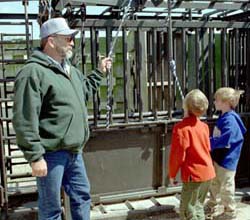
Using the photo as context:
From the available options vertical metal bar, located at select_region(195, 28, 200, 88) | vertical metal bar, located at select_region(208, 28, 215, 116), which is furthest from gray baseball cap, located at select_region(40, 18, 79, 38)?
vertical metal bar, located at select_region(208, 28, 215, 116)

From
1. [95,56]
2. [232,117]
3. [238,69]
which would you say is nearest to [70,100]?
[95,56]

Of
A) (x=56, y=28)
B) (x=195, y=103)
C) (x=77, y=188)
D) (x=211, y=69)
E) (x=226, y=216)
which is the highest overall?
(x=56, y=28)

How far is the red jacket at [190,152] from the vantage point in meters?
2.90

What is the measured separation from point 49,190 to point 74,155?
0.88 ft

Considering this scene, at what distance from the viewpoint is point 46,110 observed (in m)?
2.33

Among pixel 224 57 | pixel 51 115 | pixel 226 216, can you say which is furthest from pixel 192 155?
pixel 224 57

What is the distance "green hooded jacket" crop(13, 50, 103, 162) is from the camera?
7.22 feet

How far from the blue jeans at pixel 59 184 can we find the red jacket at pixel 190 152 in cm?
72

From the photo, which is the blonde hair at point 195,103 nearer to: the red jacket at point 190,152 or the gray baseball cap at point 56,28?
the red jacket at point 190,152

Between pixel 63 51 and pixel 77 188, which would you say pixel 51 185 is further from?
pixel 63 51

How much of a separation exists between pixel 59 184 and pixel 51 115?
437 mm

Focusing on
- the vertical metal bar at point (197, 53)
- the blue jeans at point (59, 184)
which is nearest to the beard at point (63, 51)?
the blue jeans at point (59, 184)

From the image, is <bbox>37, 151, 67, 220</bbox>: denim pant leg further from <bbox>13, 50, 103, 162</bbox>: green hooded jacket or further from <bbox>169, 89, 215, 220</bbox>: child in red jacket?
<bbox>169, 89, 215, 220</bbox>: child in red jacket

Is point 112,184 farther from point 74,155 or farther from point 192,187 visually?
point 74,155
